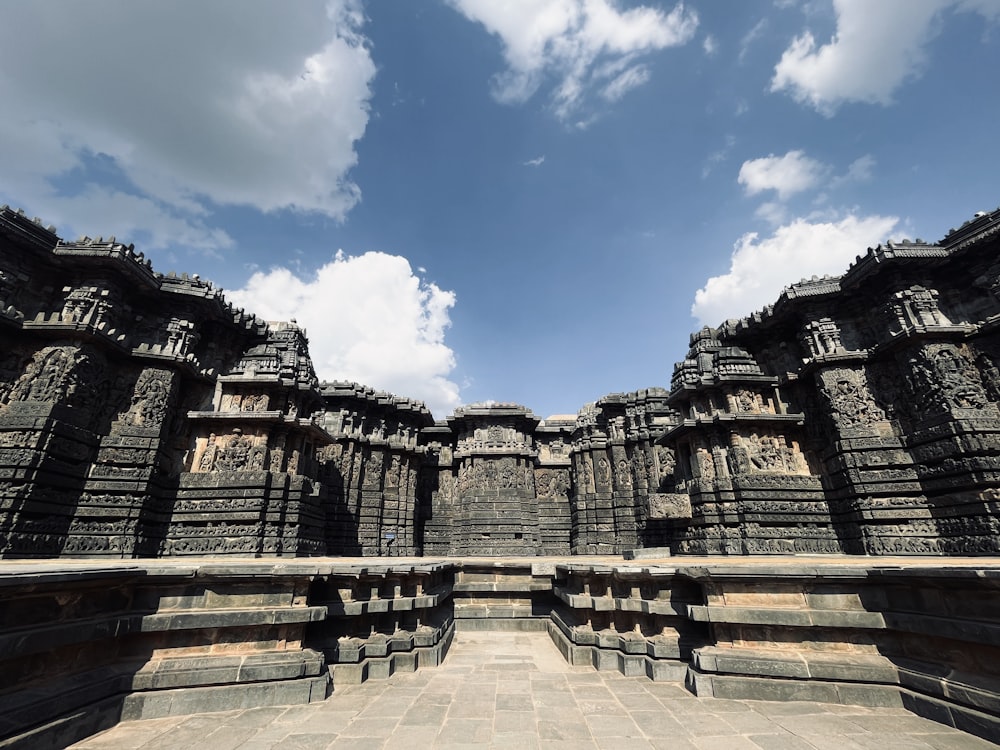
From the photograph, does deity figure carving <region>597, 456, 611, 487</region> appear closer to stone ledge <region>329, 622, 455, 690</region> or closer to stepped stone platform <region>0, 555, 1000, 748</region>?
stepped stone platform <region>0, 555, 1000, 748</region>

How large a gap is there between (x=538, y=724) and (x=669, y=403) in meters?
15.4

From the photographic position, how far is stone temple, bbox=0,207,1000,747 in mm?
4586

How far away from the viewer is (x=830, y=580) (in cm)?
510

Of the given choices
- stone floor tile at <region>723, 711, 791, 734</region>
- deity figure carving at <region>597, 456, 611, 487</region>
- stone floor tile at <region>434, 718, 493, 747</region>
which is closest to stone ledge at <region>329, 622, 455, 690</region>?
stone floor tile at <region>434, 718, 493, 747</region>

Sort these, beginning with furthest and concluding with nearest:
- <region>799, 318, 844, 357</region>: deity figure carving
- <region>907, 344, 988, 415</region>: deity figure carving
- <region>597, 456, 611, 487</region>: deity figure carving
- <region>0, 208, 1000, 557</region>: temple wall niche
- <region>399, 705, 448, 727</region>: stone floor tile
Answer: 1. <region>597, 456, 611, 487</region>: deity figure carving
2. <region>799, 318, 844, 357</region>: deity figure carving
3. <region>907, 344, 988, 415</region>: deity figure carving
4. <region>0, 208, 1000, 557</region>: temple wall niche
5. <region>399, 705, 448, 727</region>: stone floor tile

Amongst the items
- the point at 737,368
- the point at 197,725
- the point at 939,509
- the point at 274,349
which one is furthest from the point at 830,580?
the point at 274,349

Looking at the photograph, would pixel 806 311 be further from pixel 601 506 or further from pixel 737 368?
pixel 601 506

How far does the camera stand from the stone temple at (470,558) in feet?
15.0

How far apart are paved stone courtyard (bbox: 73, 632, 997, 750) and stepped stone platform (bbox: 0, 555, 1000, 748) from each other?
0.10 metres

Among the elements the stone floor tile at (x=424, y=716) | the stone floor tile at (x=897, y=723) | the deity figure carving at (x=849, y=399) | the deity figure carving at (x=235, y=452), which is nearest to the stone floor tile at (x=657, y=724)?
the stone floor tile at (x=897, y=723)

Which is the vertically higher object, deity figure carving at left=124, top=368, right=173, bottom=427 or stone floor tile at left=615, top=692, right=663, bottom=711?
deity figure carving at left=124, top=368, right=173, bottom=427

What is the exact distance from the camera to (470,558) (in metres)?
14.7

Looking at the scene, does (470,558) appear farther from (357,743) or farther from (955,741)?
(955,741)

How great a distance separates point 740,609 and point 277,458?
1439 centimetres
